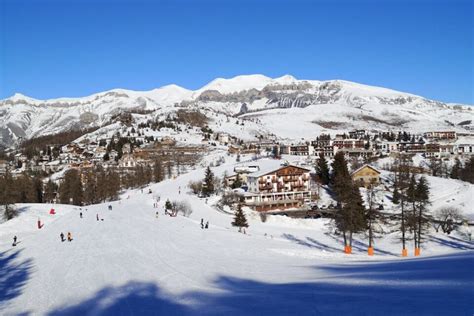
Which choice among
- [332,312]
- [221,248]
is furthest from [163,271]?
[332,312]

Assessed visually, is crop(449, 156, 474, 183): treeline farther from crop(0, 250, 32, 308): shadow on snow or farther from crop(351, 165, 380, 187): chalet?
crop(0, 250, 32, 308): shadow on snow

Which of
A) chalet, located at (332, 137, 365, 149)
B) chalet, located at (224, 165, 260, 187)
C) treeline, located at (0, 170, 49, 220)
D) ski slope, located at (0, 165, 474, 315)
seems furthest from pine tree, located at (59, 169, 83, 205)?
chalet, located at (332, 137, 365, 149)

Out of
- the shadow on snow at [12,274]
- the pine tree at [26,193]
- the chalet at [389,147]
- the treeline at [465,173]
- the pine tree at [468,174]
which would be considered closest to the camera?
the shadow on snow at [12,274]

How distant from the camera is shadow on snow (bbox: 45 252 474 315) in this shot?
11.4m

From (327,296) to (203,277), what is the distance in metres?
7.14

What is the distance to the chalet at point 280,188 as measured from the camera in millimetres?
71500

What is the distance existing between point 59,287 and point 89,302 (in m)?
3.55

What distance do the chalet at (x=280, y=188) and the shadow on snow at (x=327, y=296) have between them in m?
52.8

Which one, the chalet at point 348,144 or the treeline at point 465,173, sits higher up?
the chalet at point 348,144

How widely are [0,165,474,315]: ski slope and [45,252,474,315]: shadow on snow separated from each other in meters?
0.03

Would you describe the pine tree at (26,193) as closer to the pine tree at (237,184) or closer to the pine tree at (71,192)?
the pine tree at (71,192)

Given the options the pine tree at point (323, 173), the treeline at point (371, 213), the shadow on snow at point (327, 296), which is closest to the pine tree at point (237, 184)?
the pine tree at point (323, 173)

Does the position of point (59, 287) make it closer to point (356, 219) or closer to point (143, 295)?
point (143, 295)

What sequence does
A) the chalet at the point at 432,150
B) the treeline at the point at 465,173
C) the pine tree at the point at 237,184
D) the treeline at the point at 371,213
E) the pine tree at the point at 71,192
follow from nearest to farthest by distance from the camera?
the treeline at the point at 371,213
the pine tree at the point at 71,192
the pine tree at the point at 237,184
the treeline at the point at 465,173
the chalet at the point at 432,150
